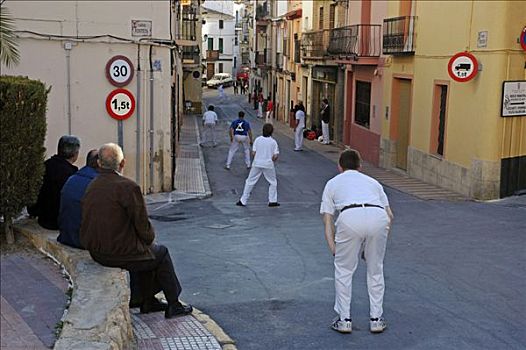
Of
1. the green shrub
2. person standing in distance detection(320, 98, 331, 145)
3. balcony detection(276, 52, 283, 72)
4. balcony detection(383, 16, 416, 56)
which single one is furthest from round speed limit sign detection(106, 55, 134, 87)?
balcony detection(276, 52, 283, 72)

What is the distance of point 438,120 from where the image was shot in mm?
17484

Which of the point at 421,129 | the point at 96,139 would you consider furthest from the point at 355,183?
the point at 421,129

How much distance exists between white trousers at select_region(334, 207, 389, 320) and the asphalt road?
32cm

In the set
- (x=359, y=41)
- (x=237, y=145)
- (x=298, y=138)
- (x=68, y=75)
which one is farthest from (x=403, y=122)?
(x=68, y=75)

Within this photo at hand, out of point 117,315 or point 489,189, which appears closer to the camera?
point 117,315

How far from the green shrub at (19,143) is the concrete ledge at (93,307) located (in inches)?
29.6

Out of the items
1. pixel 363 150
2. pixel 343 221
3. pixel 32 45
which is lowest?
pixel 363 150

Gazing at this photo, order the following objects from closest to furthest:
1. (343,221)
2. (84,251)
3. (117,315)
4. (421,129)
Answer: (117,315) → (343,221) → (84,251) → (421,129)

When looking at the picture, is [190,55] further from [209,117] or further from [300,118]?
[300,118]

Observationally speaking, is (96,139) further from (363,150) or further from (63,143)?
(363,150)

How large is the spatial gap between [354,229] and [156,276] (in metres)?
1.72

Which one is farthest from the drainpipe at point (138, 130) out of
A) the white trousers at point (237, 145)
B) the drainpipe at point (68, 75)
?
the white trousers at point (237, 145)

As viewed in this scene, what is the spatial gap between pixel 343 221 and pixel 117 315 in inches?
76.9

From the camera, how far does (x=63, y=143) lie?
7.37m
